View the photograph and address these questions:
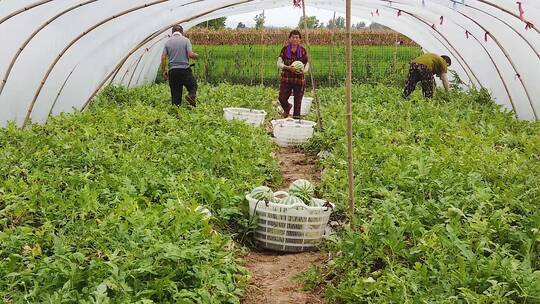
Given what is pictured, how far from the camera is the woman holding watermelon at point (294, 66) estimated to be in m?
10.4

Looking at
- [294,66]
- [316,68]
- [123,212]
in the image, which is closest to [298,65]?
[294,66]

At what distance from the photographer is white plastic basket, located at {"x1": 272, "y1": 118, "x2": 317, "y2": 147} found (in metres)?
9.80

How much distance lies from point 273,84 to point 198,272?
16799mm

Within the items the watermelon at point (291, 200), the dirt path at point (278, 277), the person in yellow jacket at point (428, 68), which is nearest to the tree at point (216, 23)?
the person in yellow jacket at point (428, 68)

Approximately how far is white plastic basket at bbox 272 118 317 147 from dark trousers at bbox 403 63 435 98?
3.48m

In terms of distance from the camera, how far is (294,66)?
10.5m

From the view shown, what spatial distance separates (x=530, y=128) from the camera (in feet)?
31.8

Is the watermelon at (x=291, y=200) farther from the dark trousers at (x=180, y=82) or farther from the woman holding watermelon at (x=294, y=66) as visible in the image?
the dark trousers at (x=180, y=82)

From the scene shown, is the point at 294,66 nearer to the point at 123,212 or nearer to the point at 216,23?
the point at 123,212

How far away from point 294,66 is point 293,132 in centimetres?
128

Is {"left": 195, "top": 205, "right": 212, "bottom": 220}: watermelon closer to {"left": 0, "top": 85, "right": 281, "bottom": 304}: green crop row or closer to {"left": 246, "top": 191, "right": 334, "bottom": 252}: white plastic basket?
{"left": 0, "top": 85, "right": 281, "bottom": 304}: green crop row

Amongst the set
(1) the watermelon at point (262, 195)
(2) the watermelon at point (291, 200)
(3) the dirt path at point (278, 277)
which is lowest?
A: (3) the dirt path at point (278, 277)

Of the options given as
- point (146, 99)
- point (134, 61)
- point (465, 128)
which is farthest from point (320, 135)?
point (134, 61)

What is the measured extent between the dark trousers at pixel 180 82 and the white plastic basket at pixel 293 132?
6.74 ft
